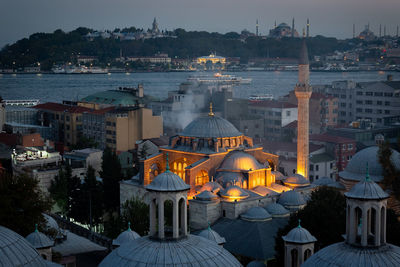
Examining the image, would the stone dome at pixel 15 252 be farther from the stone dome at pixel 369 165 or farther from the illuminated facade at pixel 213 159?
the stone dome at pixel 369 165

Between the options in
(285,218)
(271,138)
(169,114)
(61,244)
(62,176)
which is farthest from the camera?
(169,114)

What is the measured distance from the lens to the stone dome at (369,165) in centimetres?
2386

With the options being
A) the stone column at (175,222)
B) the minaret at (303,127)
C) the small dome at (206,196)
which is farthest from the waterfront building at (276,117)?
the stone column at (175,222)

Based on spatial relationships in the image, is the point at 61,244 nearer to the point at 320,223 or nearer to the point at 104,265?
the point at 320,223

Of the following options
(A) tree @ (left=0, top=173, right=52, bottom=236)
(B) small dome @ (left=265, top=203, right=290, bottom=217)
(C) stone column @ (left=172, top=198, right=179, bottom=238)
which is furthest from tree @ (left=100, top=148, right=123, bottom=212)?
(C) stone column @ (left=172, top=198, right=179, bottom=238)

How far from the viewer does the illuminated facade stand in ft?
83.7

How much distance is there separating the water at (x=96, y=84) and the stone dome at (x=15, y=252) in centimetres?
6977

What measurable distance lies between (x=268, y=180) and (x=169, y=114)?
91.2ft

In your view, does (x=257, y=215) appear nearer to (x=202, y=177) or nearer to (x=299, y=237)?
(x=202, y=177)

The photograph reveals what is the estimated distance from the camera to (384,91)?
5784 centimetres

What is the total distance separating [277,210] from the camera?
23375 mm

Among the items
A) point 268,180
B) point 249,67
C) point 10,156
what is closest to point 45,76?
point 249,67

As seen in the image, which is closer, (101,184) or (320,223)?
(320,223)

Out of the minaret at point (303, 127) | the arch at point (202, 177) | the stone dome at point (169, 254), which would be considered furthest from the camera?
the minaret at point (303, 127)
